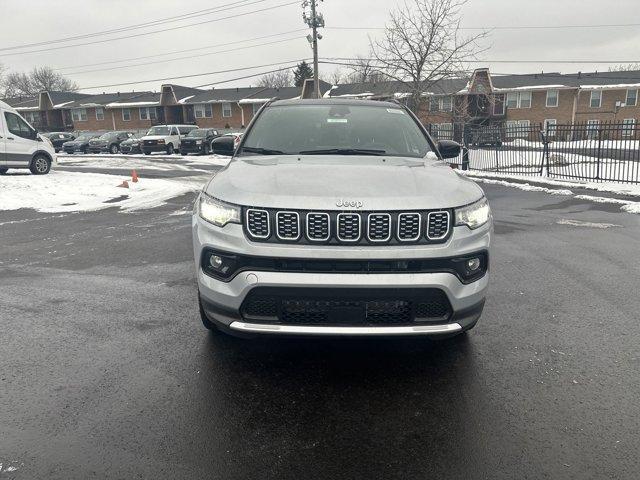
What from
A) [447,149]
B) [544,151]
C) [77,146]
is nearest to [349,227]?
[447,149]

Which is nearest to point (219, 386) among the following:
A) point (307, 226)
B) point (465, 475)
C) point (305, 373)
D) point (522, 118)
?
point (305, 373)

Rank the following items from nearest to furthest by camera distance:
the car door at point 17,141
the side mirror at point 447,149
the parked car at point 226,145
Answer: the side mirror at point 447,149 < the parked car at point 226,145 < the car door at point 17,141

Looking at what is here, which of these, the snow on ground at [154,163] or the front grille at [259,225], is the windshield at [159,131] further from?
the front grille at [259,225]

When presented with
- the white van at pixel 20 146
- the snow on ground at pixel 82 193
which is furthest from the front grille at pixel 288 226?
the white van at pixel 20 146

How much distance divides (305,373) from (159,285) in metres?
2.58

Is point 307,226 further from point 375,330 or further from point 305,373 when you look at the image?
point 305,373

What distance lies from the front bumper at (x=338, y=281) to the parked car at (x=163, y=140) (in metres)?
30.7

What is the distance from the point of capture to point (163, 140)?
31422mm

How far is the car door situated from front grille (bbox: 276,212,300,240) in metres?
16.8

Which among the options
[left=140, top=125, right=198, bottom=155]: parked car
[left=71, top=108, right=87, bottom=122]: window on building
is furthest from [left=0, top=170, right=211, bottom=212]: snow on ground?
[left=71, top=108, right=87, bottom=122]: window on building

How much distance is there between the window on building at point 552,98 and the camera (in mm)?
44562

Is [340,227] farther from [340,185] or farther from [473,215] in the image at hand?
[473,215]

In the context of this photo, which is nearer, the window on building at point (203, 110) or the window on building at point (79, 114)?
the window on building at point (203, 110)

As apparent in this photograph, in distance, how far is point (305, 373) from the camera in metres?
3.12
